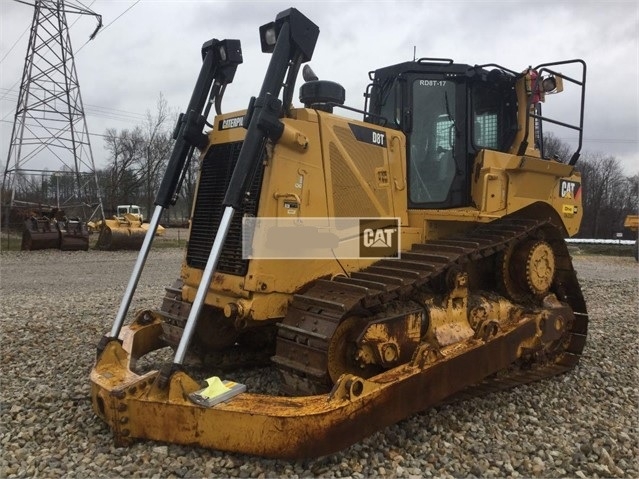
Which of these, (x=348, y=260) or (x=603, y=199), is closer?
(x=348, y=260)

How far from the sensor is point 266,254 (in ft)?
13.9

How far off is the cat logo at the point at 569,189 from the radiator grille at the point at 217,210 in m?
3.91

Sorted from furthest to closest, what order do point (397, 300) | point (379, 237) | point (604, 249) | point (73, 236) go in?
point (604, 249) → point (73, 236) → point (379, 237) → point (397, 300)

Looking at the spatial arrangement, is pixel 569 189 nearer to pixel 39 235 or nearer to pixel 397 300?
pixel 397 300

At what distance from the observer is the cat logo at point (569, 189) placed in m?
6.34

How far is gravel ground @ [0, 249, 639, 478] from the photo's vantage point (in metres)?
3.49

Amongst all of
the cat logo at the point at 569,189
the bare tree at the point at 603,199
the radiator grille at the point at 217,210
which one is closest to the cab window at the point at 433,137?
the cat logo at the point at 569,189

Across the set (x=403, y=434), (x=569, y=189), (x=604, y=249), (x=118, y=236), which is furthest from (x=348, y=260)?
(x=604, y=249)

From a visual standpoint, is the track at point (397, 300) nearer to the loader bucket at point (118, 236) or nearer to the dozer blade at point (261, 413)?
the dozer blade at point (261, 413)

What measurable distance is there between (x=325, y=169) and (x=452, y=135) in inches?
66.1

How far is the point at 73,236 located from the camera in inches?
781

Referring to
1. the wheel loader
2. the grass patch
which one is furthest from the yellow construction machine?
the grass patch

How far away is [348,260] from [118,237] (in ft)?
58.1

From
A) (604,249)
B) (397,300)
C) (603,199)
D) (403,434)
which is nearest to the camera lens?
(403,434)
